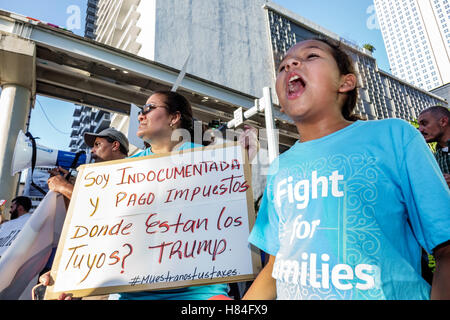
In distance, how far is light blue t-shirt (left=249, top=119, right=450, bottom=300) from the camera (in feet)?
2.41

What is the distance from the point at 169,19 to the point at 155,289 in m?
18.0

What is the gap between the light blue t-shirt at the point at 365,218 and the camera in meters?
0.73

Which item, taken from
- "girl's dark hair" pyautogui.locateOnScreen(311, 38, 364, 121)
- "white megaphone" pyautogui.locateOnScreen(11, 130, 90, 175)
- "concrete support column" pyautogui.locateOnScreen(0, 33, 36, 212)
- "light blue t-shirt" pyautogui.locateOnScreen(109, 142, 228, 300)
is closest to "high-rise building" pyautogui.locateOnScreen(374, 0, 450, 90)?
"concrete support column" pyautogui.locateOnScreen(0, 33, 36, 212)

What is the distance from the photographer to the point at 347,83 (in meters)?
1.18

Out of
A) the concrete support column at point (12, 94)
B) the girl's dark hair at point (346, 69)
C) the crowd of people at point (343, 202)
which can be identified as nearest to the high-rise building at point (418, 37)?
the concrete support column at point (12, 94)

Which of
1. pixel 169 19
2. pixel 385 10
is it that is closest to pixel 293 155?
pixel 169 19

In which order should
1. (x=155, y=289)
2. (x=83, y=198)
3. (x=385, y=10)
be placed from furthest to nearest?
(x=385, y=10)
(x=83, y=198)
(x=155, y=289)

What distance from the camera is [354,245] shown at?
781mm

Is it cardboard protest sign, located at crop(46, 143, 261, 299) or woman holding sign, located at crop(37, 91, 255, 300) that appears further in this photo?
woman holding sign, located at crop(37, 91, 255, 300)

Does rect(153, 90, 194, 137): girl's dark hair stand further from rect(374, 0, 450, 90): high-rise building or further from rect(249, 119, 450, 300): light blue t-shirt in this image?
rect(374, 0, 450, 90): high-rise building

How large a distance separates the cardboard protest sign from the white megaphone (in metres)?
1.26

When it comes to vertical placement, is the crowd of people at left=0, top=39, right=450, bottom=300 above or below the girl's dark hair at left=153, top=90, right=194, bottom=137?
below

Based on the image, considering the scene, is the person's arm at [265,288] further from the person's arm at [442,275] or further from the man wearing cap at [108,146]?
the man wearing cap at [108,146]
